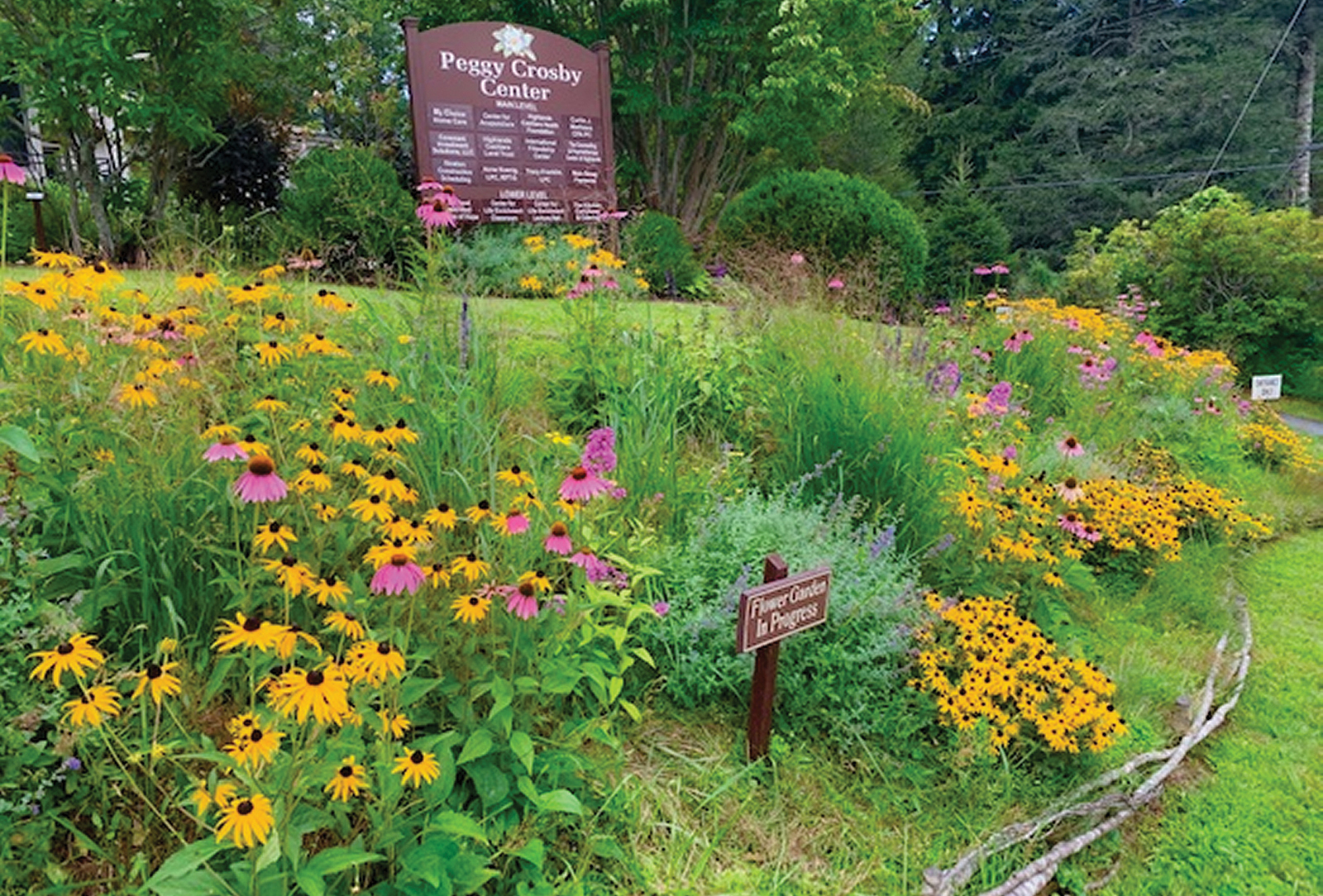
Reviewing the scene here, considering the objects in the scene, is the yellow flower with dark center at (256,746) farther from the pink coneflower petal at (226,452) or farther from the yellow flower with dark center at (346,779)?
the pink coneflower petal at (226,452)

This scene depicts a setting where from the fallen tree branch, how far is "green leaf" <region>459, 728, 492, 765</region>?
1.01 metres

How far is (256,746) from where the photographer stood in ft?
3.48

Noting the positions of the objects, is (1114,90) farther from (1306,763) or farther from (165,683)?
(165,683)

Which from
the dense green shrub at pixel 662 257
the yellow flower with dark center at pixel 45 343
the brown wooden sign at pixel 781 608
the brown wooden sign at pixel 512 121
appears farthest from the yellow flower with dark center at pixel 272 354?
the dense green shrub at pixel 662 257

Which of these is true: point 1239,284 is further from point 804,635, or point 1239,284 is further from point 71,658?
point 71,658

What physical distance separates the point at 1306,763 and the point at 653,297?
17.1 ft

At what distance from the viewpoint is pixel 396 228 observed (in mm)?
6387

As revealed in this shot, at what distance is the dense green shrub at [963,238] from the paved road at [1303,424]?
4865 millimetres

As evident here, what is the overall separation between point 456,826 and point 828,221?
7.44 meters

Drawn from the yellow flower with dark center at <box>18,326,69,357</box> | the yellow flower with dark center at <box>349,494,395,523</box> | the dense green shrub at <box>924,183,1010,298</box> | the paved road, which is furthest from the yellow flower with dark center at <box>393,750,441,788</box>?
the dense green shrub at <box>924,183,1010,298</box>

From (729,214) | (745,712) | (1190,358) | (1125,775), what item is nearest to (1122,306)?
(1190,358)

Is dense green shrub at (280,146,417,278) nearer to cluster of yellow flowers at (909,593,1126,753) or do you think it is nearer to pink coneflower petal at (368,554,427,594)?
cluster of yellow flowers at (909,593,1126,753)

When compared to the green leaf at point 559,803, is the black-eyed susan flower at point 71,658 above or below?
above

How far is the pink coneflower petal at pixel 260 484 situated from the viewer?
135 centimetres
